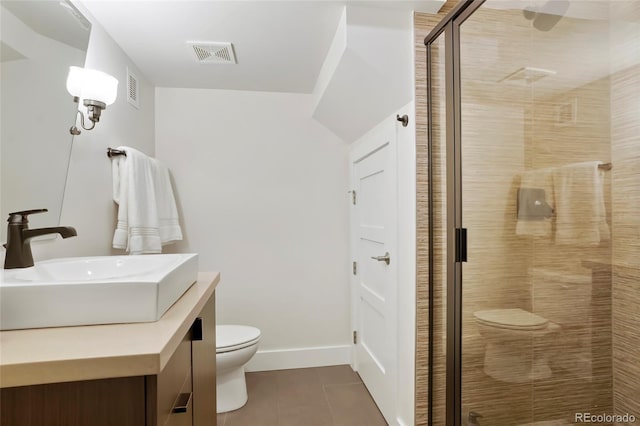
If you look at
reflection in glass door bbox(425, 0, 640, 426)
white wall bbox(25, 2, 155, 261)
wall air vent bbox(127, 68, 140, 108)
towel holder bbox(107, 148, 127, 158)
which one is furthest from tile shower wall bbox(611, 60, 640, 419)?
wall air vent bbox(127, 68, 140, 108)

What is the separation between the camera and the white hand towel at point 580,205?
106cm

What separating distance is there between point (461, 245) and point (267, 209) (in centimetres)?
155

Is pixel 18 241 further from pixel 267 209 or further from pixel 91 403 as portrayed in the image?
pixel 267 209

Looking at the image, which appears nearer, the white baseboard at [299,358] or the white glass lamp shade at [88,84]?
the white glass lamp shade at [88,84]

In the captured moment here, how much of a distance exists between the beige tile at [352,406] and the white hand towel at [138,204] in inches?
55.2

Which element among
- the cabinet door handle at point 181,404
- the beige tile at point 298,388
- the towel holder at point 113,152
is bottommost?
the beige tile at point 298,388

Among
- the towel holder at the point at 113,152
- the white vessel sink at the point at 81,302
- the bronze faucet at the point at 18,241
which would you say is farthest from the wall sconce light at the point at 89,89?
the white vessel sink at the point at 81,302

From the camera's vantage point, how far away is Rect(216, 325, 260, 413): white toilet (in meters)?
1.91

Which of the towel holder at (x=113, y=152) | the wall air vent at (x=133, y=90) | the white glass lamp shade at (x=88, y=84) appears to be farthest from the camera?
the wall air vent at (x=133, y=90)

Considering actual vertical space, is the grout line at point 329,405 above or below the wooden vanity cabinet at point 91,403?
below

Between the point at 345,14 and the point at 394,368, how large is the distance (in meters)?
1.78

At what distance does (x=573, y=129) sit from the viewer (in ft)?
3.61

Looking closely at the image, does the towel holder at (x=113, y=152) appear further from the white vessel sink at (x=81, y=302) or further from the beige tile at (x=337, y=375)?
the beige tile at (x=337, y=375)

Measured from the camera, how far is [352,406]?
6.66ft
